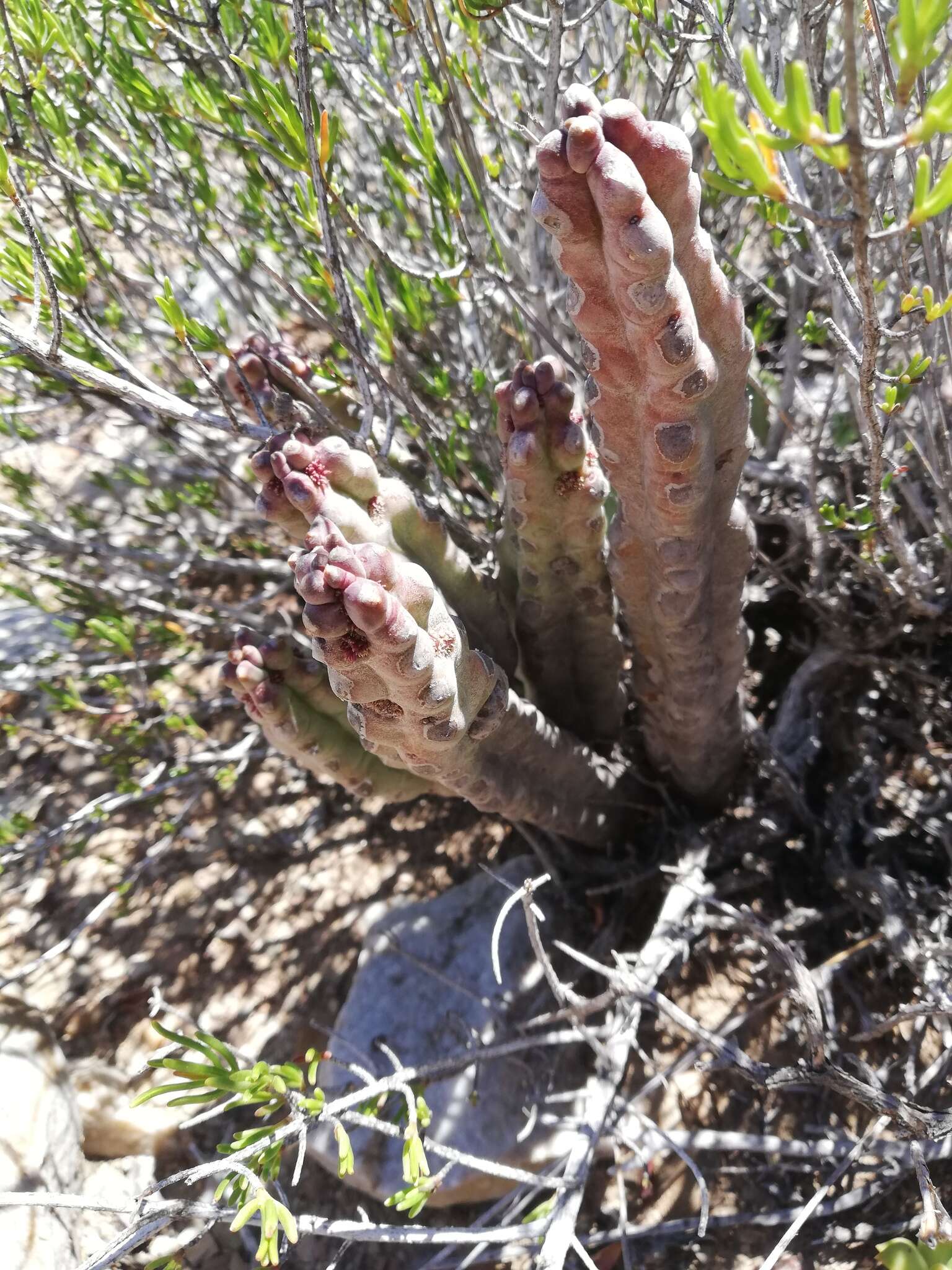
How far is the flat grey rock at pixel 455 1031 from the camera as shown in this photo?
67.6 inches

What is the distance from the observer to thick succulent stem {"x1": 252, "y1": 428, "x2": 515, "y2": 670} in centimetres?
106

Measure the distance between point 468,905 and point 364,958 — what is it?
271mm

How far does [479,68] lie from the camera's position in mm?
1574

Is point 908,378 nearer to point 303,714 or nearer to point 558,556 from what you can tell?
point 558,556

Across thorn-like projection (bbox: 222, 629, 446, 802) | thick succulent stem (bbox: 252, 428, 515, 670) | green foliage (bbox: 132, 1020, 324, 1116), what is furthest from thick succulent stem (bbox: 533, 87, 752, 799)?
green foliage (bbox: 132, 1020, 324, 1116)

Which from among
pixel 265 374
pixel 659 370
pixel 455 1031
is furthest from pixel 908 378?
pixel 455 1031

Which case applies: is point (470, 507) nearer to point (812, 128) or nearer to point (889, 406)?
point (889, 406)

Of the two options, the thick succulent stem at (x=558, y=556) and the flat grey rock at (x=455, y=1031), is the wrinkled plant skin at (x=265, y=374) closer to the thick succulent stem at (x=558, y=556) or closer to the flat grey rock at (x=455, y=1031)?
the thick succulent stem at (x=558, y=556)

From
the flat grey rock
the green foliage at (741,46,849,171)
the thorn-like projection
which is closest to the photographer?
the green foliage at (741,46,849,171)

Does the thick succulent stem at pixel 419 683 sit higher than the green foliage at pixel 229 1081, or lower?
higher

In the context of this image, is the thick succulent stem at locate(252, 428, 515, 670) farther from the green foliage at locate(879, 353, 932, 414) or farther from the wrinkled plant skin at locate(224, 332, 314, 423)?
the green foliage at locate(879, 353, 932, 414)

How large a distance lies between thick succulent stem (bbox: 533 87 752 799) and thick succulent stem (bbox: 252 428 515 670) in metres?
0.28

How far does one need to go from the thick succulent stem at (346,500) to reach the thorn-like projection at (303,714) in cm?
23

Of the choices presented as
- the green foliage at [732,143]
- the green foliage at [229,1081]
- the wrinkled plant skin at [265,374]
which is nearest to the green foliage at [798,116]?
the green foliage at [732,143]
